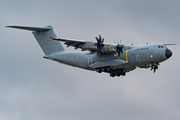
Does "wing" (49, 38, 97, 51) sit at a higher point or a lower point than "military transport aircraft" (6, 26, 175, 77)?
higher

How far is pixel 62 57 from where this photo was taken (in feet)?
105

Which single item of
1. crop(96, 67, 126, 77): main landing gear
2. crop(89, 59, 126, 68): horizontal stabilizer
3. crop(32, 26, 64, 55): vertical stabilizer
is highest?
crop(32, 26, 64, 55): vertical stabilizer

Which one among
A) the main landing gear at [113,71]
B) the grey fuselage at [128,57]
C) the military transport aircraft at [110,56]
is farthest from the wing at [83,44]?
the main landing gear at [113,71]

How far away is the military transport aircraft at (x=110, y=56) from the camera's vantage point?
28.5m

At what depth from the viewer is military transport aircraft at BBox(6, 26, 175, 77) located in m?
28.5

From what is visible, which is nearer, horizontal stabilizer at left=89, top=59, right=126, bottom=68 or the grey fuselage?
the grey fuselage

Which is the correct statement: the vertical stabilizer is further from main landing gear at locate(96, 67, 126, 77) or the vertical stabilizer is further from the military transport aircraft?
main landing gear at locate(96, 67, 126, 77)

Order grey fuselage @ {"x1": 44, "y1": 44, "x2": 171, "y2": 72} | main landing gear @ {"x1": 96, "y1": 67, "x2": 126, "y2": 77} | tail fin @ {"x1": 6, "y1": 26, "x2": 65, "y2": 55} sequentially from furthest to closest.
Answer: tail fin @ {"x1": 6, "y1": 26, "x2": 65, "y2": 55}
main landing gear @ {"x1": 96, "y1": 67, "x2": 126, "y2": 77}
grey fuselage @ {"x1": 44, "y1": 44, "x2": 171, "y2": 72}

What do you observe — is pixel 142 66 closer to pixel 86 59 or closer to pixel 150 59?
pixel 150 59

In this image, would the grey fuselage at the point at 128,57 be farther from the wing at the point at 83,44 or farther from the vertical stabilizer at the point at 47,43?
the wing at the point at 83,44

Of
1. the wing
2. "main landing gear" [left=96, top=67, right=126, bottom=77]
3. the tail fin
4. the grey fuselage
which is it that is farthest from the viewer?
the tail fin

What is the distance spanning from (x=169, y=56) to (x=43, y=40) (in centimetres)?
1204

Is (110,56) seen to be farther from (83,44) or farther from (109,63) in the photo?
(83,44)

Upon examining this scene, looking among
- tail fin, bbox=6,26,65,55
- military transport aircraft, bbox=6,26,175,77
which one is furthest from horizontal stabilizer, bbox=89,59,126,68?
tail fin, bbox=6,26,65,55
